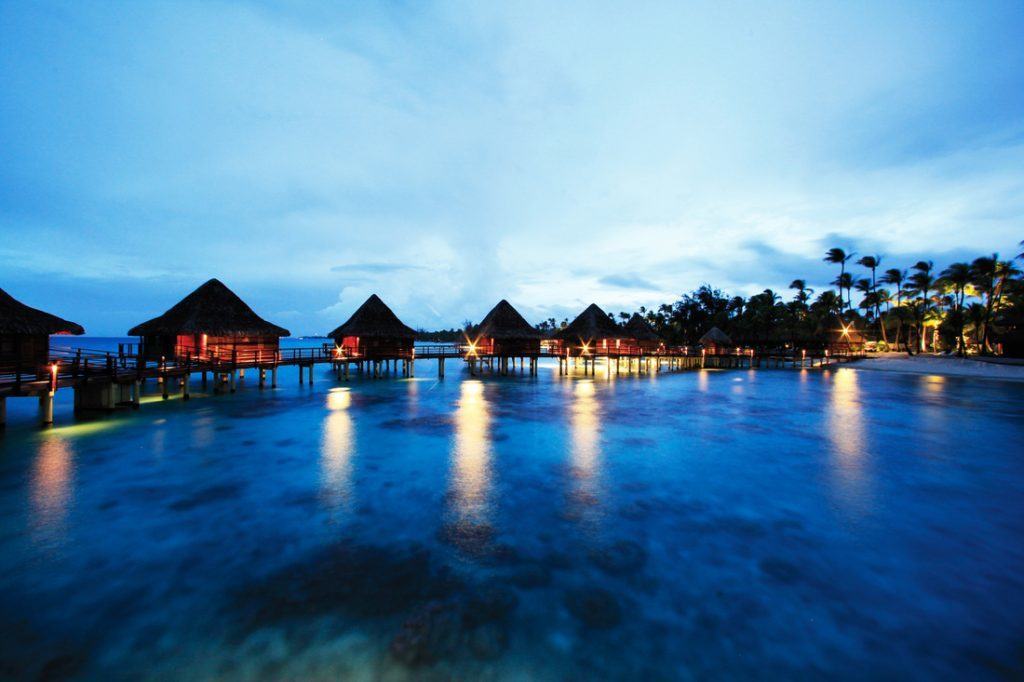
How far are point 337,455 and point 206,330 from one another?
1521 cm

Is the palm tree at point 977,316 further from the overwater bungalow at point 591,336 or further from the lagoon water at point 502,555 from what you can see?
the lagoon water at point 502,555

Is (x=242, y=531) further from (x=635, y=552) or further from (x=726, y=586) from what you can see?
(x=726, y=586)

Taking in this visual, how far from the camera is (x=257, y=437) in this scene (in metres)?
15.6

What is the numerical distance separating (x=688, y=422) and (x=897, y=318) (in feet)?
200

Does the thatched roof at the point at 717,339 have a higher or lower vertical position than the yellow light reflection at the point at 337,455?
higher

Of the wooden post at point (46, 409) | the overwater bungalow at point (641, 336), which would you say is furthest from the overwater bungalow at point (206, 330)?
the overwater bungalow at point (641, 336)

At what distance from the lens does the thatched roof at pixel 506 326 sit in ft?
123

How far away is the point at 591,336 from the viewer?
143ft

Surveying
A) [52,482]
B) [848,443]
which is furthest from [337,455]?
[848,443]

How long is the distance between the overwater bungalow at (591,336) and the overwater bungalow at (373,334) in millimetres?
16247

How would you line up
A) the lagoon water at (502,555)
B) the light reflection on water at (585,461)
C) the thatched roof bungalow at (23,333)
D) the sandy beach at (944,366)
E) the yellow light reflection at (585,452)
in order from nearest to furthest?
the lagoon water at (502,555), the light reflection on water at (585,461), the yellow light reflection at (585,452), the thatched roof bungalow at (23,333), the sandy beach at (944,366)

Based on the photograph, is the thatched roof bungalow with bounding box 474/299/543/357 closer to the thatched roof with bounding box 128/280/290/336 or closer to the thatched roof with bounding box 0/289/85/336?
the thatched roof with bounding box 128/280/290/336

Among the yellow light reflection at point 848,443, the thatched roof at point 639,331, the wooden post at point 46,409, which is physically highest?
the thatched roof at point 639,331

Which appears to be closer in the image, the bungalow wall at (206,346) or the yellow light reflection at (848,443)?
the yellow light reflection at (848,443)
